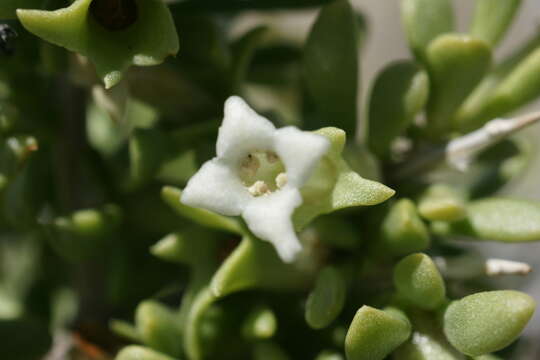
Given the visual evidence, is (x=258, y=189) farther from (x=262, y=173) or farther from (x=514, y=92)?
(x=514, y=92)

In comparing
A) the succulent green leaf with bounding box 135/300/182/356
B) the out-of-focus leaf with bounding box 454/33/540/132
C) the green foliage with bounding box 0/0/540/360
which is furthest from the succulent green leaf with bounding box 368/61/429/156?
the succulent green leaf with bounding box 135/300/182/356

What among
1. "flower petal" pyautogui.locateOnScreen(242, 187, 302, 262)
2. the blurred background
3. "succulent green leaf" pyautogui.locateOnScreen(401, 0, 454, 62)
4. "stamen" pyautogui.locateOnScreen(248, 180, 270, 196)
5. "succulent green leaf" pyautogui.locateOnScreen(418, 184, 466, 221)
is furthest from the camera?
the blurred background

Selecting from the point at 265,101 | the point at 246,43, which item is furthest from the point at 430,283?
the point at 265,101

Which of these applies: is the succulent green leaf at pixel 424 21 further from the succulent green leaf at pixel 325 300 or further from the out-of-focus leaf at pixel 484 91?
the succulent green leaf at pixel 325 300

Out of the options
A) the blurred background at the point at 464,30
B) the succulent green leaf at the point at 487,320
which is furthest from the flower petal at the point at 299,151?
the blurred background at the point at 464,30

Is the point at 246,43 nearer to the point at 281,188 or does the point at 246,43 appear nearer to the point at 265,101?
the point at 281,188

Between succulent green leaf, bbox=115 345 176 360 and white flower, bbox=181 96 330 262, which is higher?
white flower, bbox=181 96 330 262

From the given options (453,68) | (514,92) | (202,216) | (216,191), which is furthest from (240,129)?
(514,92)

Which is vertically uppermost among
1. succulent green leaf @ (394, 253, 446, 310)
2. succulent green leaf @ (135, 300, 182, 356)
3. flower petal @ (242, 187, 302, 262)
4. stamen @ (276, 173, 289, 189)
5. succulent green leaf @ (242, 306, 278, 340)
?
flower petal @ (242, 187, 302, 262)

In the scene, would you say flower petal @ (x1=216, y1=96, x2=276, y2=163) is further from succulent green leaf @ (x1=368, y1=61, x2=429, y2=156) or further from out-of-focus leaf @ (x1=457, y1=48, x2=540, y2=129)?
out-of-focus leaf @ (x1=457, y1=48, x2=540, y2=129)
